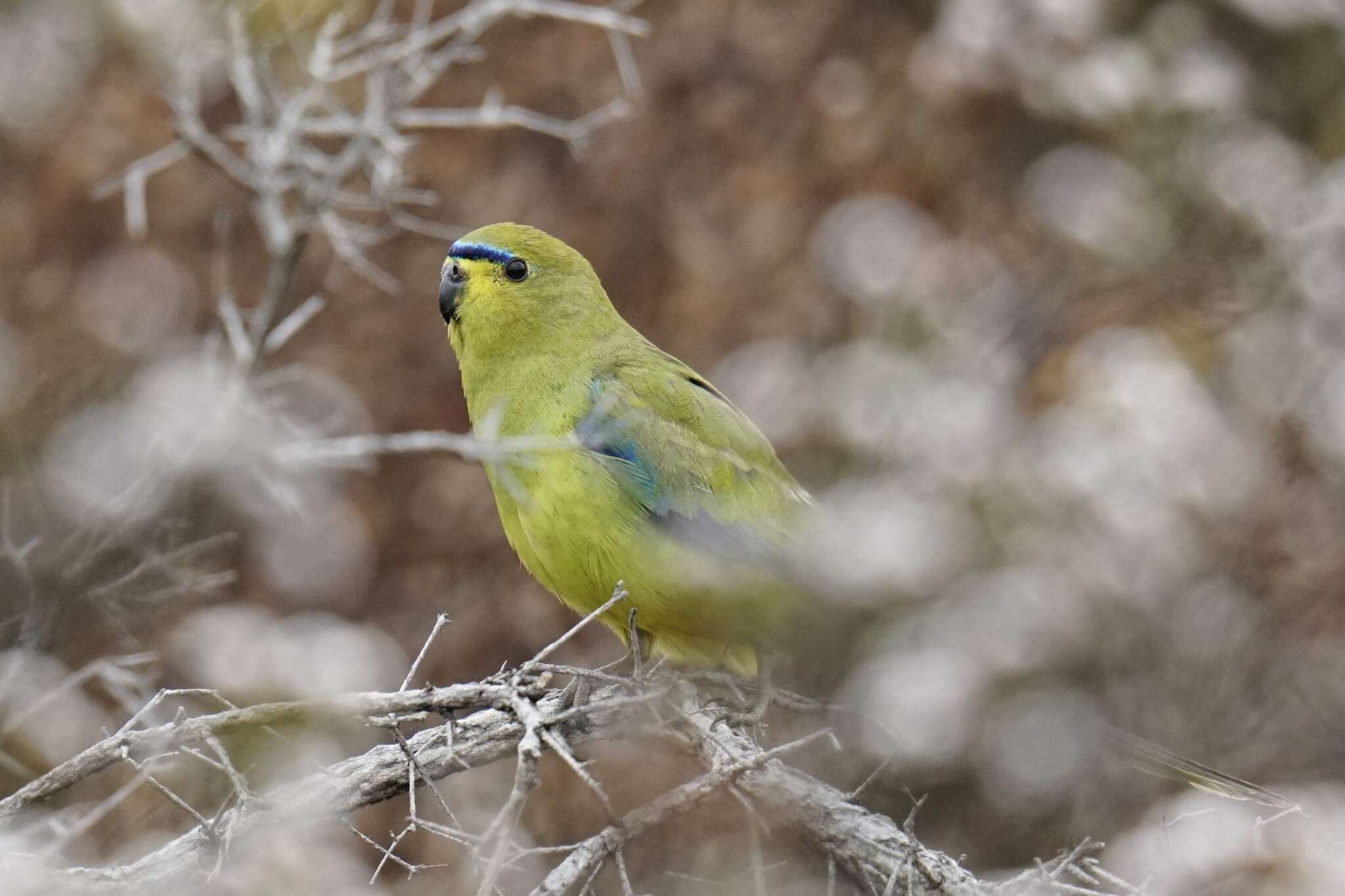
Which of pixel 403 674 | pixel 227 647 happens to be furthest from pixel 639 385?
pixel 403 674

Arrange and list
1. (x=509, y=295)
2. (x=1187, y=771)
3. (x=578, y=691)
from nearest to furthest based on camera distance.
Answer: (x=578, y=691) → (x=1187, y=771) → (x=509, y=295)

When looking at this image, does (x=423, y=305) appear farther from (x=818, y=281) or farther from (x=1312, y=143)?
(x=1312, y=143)

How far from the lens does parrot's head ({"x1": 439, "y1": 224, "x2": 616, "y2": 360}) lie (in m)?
4.22

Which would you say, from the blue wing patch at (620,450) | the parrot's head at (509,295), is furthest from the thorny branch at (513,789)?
the parrot's head at (509,295)

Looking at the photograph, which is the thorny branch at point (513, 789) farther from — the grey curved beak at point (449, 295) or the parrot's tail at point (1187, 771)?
the grey curved beak at point (449, 295)

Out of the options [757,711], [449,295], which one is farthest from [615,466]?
[757,711]

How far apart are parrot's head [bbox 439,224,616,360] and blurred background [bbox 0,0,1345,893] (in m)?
0.37

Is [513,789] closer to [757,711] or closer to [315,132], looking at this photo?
[757,711]

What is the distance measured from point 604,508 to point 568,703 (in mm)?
719

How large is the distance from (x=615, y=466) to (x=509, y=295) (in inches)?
31.8

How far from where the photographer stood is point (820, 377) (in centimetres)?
A: 637

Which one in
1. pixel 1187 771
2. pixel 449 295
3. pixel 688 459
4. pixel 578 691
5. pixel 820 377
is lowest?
pixel 820 377

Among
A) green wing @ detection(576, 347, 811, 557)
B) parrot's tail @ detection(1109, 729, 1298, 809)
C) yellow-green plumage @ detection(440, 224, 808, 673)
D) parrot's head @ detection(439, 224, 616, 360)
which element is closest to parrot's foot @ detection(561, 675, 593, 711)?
yellow-green plumage @ detection(440, 224, 808, 673)

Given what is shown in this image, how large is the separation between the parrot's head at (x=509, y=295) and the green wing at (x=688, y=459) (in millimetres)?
270
